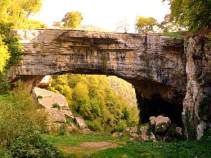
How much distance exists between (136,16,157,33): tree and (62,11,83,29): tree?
19.1 ft

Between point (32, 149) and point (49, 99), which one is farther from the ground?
point (49, 99)

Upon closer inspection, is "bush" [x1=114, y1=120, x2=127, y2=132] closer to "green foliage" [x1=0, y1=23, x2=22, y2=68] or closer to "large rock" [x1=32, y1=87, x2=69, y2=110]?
"large rock" [x1=32, y1=87, x2=69, y2=110]

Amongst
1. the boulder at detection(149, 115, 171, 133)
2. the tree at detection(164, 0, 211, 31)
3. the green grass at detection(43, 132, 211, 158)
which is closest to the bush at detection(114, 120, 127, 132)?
the boulder at detection(149, 115, 171, 133)

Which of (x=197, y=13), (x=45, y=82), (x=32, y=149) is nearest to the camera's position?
(x=32, y=149)

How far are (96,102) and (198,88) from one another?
47.8 ft

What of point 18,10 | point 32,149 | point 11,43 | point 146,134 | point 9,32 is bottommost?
point 146,134

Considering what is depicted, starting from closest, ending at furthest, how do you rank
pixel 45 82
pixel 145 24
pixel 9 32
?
pixel 9 32 < pixel 45 82 < pixel 145 24

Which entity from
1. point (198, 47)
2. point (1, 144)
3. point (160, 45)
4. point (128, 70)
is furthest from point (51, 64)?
point (1, 144)

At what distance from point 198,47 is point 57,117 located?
1030 cm

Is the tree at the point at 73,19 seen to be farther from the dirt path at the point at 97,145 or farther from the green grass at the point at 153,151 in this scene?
the green grass at the point at 153,151

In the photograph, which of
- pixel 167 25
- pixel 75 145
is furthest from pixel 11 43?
pixel 167 25

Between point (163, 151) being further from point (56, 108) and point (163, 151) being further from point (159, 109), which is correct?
point (56, 108)

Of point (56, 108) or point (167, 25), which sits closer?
point (56, 108)

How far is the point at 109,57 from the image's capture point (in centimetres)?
2802
